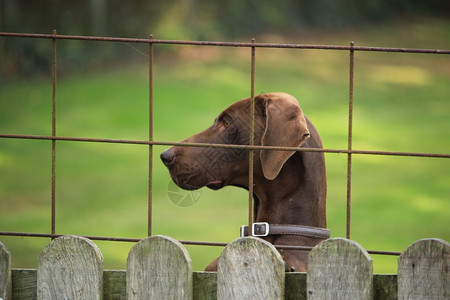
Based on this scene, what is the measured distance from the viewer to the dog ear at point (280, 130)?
307 centimetres

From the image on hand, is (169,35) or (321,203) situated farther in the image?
(169,35)

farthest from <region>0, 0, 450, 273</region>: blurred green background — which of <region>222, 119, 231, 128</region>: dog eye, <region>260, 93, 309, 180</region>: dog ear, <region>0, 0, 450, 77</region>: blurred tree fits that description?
<region>260, 93, 309, 180</region>: dog ear

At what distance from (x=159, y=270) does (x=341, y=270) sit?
50 centimetres

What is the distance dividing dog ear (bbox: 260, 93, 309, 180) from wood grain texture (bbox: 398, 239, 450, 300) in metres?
0.88

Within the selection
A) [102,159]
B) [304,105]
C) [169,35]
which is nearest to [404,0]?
[304,105]

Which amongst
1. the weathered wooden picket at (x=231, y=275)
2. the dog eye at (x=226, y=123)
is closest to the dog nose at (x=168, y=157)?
the dog eye at (x=226, y=123)

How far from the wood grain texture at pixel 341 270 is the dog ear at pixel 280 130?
0.79m

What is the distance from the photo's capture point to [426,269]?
7.35 feet

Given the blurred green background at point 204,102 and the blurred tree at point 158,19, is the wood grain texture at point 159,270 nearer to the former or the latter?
the blurred green background at point 204,102

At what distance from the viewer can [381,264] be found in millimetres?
12297

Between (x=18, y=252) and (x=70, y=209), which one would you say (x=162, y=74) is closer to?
(x=70, y=209)

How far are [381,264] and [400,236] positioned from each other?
1529 mm

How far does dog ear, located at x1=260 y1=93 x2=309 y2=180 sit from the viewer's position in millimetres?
3072

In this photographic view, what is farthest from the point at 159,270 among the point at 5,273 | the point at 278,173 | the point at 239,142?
the point at 239,142
